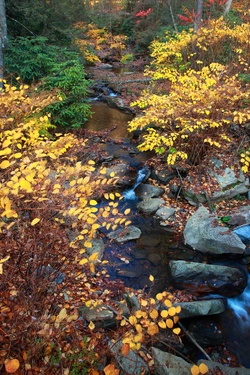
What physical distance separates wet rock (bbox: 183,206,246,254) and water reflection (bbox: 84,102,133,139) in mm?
Answer: 5371

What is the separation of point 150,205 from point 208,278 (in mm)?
2527

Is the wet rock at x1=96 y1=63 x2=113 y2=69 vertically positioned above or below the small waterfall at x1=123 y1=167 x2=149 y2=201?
above

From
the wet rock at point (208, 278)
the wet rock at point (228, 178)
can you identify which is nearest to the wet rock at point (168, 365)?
the wet rock at point (208, 278)

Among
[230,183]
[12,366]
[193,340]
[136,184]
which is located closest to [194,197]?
[230,183]

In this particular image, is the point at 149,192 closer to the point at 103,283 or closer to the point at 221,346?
the point at 103,283

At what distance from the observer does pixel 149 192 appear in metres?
7.38

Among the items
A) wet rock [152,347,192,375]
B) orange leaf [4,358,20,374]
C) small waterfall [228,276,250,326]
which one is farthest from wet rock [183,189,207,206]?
orange leaf [4,358,20,374]

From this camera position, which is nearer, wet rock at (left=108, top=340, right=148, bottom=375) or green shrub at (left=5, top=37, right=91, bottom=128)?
wet rock at (left=108, top=340, right=148, bottom=375)

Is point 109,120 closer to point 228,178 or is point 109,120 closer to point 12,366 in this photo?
point 228,178

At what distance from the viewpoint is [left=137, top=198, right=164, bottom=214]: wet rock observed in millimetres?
6801

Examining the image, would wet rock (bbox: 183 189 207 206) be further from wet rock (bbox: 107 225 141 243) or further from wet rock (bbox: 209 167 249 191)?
wet rock (bbox: 107 225 141 243)

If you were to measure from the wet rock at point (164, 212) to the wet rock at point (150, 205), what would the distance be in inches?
5.3

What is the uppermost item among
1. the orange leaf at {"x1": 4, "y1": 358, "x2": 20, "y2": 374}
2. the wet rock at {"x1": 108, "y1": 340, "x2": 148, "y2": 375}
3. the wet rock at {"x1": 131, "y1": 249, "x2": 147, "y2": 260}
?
the orange leaf at {"x1": 4, "y1": 358, "x2": 20, "y2": 374}

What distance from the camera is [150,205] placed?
689 cm
